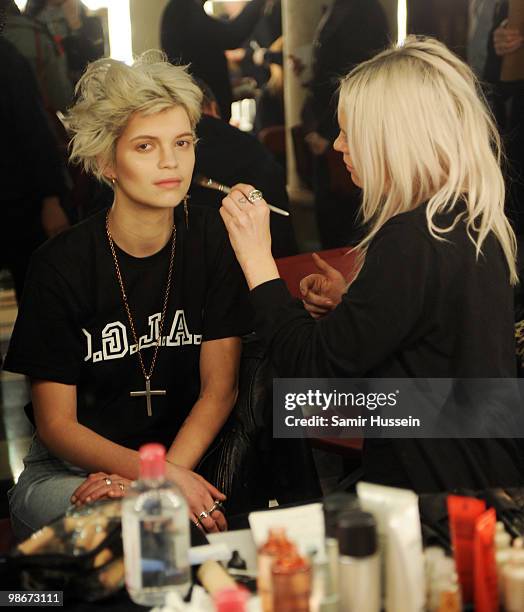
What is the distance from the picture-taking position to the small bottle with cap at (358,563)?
1.17 metres

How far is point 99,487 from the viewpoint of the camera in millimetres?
1837

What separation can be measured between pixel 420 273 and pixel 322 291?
0.54m

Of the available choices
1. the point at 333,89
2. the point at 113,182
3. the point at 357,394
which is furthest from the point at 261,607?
the point at 333,89

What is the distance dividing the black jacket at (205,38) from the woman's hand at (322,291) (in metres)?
0.57

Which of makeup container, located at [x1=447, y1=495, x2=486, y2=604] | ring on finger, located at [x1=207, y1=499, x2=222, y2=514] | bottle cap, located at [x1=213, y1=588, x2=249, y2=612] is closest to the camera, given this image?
bottle cap, located at [x1=213, y1=588, x2=249, y2=612]

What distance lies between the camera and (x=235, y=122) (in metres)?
2.49

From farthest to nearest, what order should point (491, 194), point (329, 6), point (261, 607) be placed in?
point (329, 6)
point (491, 194)
point (261, 607)

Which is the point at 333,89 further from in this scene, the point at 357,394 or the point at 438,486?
the point at 438,486

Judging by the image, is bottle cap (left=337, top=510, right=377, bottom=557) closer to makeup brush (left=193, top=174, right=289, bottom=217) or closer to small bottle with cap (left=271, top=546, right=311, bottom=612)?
small bottle with cap (left=271, top=546, right=311, bottom=612)

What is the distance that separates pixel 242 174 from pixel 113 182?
1.59ft

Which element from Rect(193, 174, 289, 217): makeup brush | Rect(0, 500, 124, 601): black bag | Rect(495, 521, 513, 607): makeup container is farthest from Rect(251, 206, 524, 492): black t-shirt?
Rect(193, 174, 289, 217): makeup brush

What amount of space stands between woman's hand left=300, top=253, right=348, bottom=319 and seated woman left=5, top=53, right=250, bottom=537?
0.48 ft

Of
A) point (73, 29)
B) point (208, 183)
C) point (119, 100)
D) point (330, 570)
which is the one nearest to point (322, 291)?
point (208, 183)

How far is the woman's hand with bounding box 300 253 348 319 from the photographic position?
2.06 meters
